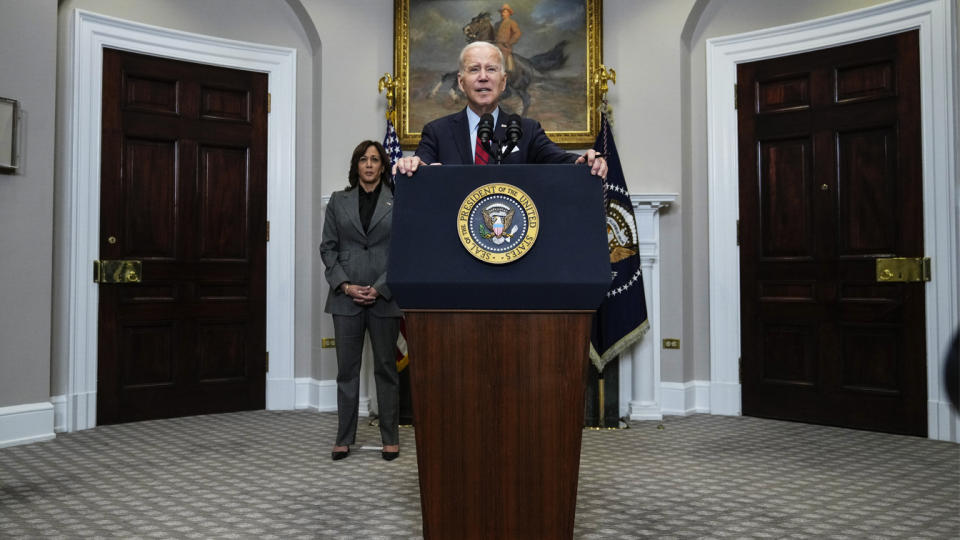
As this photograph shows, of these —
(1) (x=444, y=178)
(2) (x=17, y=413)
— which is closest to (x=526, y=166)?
(1) (x=444, y=178)

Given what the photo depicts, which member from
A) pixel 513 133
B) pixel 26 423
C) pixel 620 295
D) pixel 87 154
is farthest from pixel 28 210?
pixel 620 295

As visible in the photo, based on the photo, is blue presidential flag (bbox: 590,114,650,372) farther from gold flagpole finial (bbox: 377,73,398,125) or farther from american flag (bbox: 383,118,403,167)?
gold flagpole finial (bbox: 377,73,398,125)

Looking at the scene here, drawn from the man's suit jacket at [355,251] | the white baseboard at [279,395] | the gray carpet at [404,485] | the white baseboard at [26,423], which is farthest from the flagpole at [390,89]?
the white baseboard at [26,423]

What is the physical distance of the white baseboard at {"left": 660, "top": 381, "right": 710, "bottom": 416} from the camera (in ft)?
19.1

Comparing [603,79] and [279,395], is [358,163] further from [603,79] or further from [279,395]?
[279,395]

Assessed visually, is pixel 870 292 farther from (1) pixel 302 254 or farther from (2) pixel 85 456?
(2) pixel 85 456

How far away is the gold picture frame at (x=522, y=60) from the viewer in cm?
595

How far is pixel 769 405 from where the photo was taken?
18.8ft

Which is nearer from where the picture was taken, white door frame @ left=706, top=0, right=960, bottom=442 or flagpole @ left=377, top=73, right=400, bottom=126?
white door frame @ left=706, top=0, right=960, bottom=442

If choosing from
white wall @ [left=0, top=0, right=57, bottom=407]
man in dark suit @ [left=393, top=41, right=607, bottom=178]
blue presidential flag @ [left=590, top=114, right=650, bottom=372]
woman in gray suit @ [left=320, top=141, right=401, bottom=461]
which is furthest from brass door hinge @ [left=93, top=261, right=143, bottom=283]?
man in dark suit @ [left=393, top=41, right=607, bottom=178]

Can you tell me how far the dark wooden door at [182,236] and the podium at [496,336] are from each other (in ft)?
13.6

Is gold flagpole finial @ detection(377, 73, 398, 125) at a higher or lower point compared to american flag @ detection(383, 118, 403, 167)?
higher

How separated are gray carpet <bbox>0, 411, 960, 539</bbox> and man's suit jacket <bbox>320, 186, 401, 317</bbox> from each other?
3.00 ft

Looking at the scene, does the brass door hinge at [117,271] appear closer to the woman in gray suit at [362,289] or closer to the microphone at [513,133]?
the woman in gray suit at [362,289]
